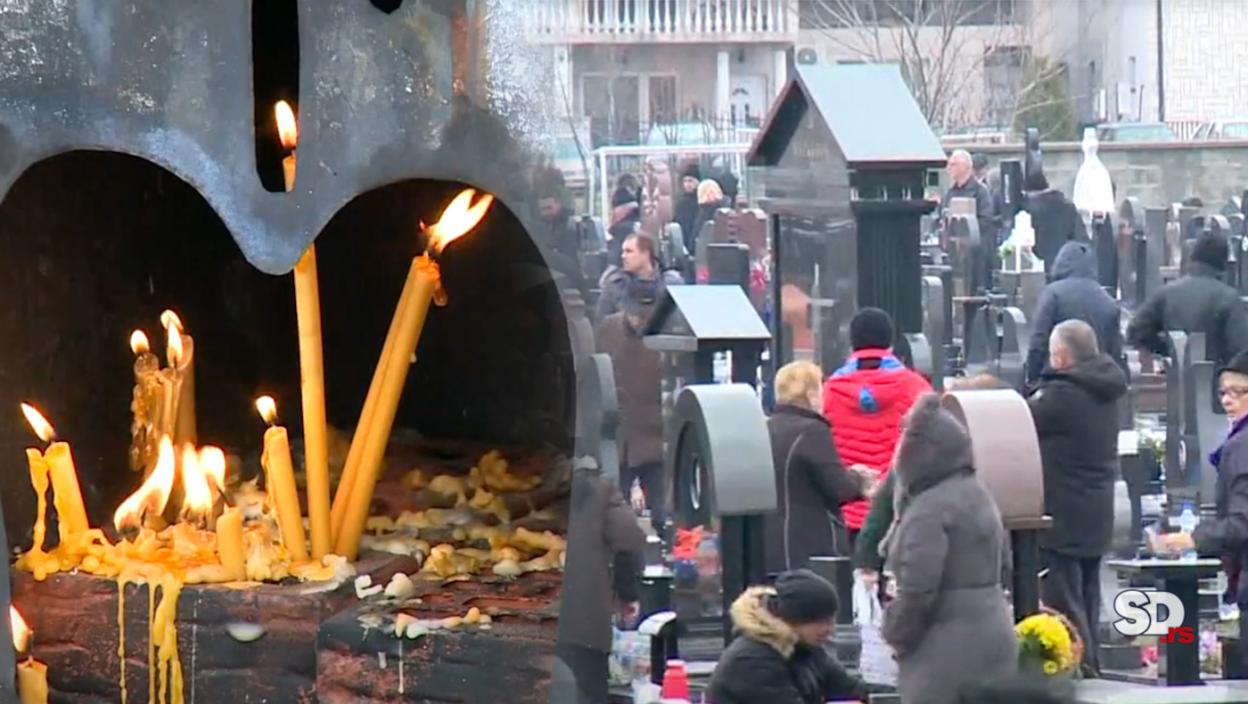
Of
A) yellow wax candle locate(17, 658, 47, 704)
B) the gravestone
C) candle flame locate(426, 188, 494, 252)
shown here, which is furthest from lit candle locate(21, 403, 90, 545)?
the gravestone

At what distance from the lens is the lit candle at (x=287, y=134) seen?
3.66 m

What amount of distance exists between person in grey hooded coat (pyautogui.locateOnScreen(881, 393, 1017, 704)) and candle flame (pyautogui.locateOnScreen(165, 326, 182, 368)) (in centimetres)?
240

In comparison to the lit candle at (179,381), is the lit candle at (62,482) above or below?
below

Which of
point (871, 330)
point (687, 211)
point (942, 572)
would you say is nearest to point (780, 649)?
point (942, 572)

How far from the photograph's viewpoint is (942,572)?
20.7ft

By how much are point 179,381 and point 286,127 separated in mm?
1254

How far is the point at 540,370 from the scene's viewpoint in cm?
500

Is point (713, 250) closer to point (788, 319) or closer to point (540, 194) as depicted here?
point (788, 319)

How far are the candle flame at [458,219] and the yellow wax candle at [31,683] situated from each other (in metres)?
1.11

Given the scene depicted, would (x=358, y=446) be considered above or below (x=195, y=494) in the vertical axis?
above

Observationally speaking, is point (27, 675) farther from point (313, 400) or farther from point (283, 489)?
point (313, 400)

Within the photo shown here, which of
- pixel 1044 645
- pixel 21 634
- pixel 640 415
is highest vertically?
pixel 21 634

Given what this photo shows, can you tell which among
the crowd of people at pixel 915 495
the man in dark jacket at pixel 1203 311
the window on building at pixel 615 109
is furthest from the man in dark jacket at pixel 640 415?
the window on building at pixel 615 109

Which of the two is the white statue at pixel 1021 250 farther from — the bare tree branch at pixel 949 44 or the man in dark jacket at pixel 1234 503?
the bare tree branch at pixel 949 44
